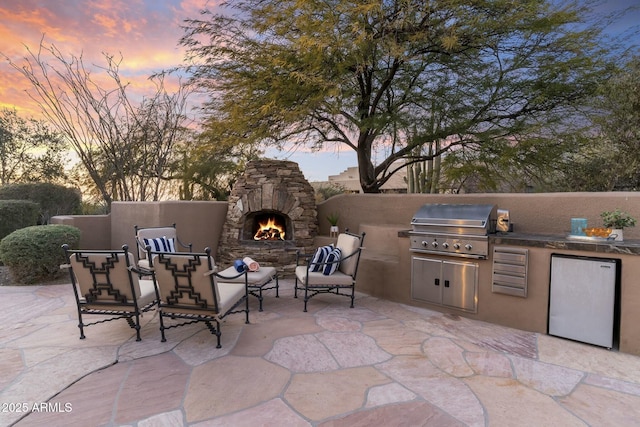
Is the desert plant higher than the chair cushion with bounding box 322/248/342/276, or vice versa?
the desert plant

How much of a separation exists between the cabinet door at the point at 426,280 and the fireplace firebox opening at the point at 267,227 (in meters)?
3.07

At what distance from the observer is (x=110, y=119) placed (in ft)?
27.2

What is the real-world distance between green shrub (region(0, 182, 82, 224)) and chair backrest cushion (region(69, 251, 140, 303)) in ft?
20.9

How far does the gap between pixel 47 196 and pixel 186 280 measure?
24.9 feet

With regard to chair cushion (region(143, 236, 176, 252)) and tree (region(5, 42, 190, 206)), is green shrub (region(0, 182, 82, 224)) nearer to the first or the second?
tree (region(5, 42, 190, 206))

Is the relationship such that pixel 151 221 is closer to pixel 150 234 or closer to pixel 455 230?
pixel 150 234

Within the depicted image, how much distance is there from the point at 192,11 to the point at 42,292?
6.67m

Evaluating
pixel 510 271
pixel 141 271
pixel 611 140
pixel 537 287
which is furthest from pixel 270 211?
pixel 611 140

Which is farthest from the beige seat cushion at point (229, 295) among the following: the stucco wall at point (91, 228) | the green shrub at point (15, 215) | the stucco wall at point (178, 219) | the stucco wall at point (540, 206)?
the green shrub at point (15, 215)

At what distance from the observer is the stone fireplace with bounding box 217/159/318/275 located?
7.06 m

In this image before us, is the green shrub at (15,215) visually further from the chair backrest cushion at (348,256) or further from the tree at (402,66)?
the chair backrest cushion at (348,256)

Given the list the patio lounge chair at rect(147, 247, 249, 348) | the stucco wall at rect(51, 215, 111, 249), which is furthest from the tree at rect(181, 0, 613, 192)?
the patio lounge chair at rect(147, 247, 249, 348)

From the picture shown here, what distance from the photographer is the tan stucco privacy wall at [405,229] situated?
3951 mm

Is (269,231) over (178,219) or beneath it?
beneath
